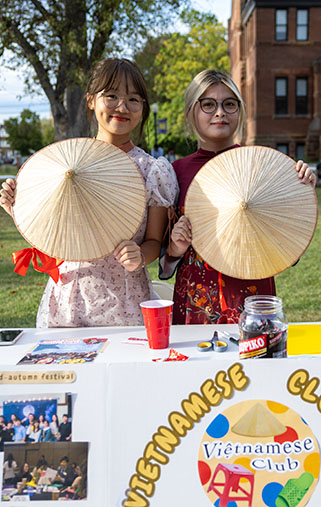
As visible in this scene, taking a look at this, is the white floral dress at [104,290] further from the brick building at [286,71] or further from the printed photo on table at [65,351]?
the brick building at [286,71]

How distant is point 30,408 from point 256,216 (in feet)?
3.22

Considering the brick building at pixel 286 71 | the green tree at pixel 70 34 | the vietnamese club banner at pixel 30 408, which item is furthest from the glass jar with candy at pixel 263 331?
the brick building at pixel 286 71

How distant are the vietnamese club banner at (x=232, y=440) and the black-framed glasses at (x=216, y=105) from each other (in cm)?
108

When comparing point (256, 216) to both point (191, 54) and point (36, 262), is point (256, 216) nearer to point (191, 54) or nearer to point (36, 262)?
point (36, 262)

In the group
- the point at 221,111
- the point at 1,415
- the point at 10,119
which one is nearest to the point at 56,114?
the point at 221,111

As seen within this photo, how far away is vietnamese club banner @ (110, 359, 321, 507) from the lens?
55.4 inches

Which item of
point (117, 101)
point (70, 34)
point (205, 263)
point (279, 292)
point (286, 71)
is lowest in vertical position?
point (279, 292)

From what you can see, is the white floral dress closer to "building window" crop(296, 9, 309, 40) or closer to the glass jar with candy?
the glass jar with candy

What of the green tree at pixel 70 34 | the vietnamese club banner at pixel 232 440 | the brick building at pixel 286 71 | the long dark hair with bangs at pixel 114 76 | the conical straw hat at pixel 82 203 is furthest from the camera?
the brick building at pixel 286 71

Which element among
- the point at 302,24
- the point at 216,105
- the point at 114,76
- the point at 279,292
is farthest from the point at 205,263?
the point at 302,24

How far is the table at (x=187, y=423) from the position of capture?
1.41 meters

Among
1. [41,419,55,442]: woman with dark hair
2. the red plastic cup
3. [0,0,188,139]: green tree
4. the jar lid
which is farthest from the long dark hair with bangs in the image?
[0,0,188,139]: green tree

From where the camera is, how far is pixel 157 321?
5.57ft

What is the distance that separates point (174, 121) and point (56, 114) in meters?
23.4
